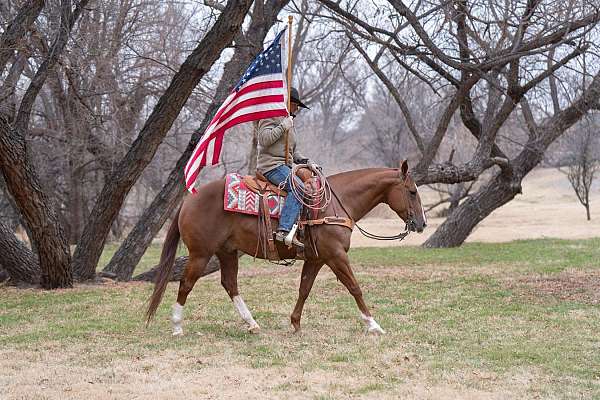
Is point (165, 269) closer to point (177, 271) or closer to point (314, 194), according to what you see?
point (314, 194)

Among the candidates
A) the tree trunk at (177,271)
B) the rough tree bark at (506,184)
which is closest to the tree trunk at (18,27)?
the tree trunk at (177,271)

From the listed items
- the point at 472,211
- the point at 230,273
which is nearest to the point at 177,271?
the point at 230,273

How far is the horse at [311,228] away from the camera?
8320 millimetres

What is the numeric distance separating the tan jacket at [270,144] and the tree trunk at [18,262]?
242 inches

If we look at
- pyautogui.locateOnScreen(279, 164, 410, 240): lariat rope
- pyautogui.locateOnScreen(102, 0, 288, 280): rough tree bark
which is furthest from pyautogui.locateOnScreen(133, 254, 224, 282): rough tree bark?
pyautogui.locateOnScreen(279, 164, 410, 240): lariat rope

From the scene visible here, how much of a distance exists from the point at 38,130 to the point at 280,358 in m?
13.8

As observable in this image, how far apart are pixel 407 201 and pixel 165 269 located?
9.00 ft

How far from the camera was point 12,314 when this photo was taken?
1029 centimetres

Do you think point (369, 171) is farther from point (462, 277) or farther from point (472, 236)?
point (472, 236)

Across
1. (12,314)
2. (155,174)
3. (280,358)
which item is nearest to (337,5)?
(12,314)

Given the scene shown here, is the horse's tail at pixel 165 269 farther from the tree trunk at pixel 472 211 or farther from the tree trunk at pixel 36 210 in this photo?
the tree trunk at pixel 472 211

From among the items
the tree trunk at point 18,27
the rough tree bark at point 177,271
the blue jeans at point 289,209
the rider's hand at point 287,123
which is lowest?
the rough tree bark at point 177,271

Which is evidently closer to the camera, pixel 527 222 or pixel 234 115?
pixel 234 115

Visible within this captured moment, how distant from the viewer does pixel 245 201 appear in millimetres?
8383
